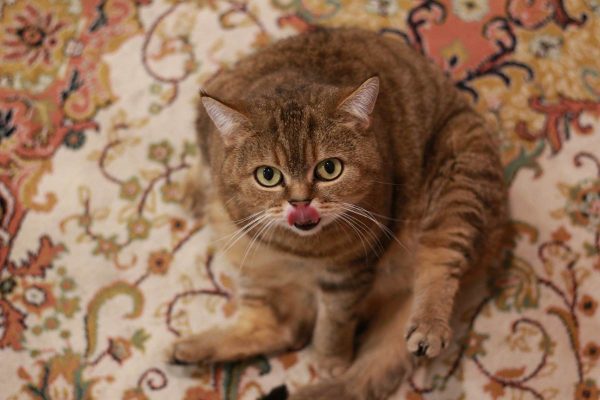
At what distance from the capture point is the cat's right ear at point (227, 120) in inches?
45.0

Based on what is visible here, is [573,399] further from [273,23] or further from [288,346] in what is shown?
[273,23]

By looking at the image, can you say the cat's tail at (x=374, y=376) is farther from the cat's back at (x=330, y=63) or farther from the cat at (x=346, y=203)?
the cat's back at (x=330, y=63)

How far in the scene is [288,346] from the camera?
1.57m

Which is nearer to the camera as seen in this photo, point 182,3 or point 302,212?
point 302,212

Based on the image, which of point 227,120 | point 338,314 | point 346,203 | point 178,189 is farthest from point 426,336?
point 178,189

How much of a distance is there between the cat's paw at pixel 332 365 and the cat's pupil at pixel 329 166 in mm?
546

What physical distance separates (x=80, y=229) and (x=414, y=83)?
992mm

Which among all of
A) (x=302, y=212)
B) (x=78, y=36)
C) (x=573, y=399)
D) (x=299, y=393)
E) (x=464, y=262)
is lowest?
(x=573, y=399)

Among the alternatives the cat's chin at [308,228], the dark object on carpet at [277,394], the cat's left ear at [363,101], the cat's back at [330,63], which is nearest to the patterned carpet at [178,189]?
the dark object on carpet at [277,394]

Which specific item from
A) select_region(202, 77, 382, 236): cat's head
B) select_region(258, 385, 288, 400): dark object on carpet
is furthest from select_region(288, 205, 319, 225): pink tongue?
select_region(258, 385, 288, 400): dark object on carpet

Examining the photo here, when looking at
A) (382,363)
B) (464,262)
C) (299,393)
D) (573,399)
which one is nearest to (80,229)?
(299,393)

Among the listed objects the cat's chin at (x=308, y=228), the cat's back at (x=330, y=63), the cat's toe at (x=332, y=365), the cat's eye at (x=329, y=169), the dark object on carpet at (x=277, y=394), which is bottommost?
the dark object on carpet at (x=277, y=394)

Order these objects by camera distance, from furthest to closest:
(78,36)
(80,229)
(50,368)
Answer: (78,36) → (80,229) → (50,368)

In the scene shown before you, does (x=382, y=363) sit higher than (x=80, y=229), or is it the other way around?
(x=80, y=229)
